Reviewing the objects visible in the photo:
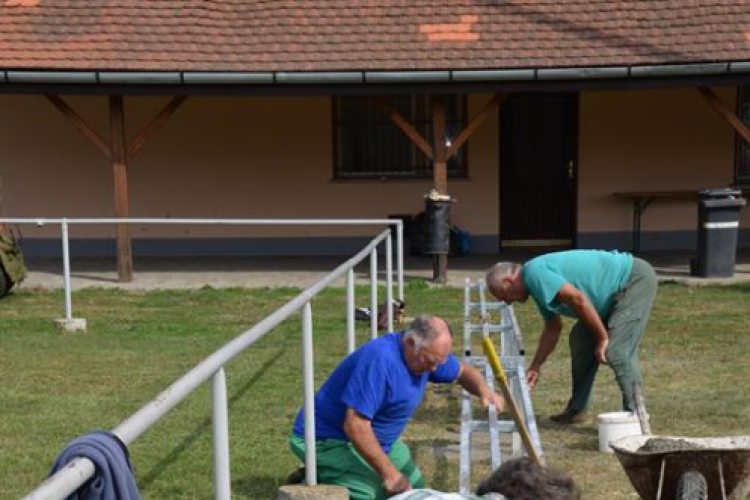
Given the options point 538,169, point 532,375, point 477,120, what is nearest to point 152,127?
point 477,120

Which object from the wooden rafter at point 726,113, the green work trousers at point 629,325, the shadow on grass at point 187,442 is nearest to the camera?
the shadow on grass at point 187,442

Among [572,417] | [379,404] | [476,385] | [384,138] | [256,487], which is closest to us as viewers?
[379,404]

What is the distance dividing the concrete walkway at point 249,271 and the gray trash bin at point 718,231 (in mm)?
201

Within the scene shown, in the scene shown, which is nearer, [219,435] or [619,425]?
[219,435]

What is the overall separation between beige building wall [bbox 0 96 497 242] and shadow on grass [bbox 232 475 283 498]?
9.29 meters

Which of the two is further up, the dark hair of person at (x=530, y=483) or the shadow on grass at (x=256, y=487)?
the dark hair of person at (x=530, y=483)

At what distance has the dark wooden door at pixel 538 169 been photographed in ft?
46.9

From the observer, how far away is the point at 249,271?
513 inches

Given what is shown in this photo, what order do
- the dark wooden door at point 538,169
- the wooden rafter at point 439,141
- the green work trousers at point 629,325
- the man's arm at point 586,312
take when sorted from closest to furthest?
the man's arm at point 586,312, the green work trousers at point 629,325, the wooden rafter at point 439,141, the dark wooden door at point 538,169

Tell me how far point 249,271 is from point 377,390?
359 inches

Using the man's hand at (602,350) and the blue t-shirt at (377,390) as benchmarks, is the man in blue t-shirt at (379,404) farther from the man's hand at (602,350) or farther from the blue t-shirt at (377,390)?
the man's hand at (602,350)

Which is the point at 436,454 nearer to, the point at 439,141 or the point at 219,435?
the point at 219,435

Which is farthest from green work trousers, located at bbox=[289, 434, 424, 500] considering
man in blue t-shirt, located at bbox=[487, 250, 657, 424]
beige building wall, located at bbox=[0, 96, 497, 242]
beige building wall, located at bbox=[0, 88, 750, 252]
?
beige building wall, located at bbox=[0, 96, 497, 242]

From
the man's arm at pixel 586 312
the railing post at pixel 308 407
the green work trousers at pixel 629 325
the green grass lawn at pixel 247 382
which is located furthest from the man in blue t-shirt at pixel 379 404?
the green work trousers at pixel 629 325
